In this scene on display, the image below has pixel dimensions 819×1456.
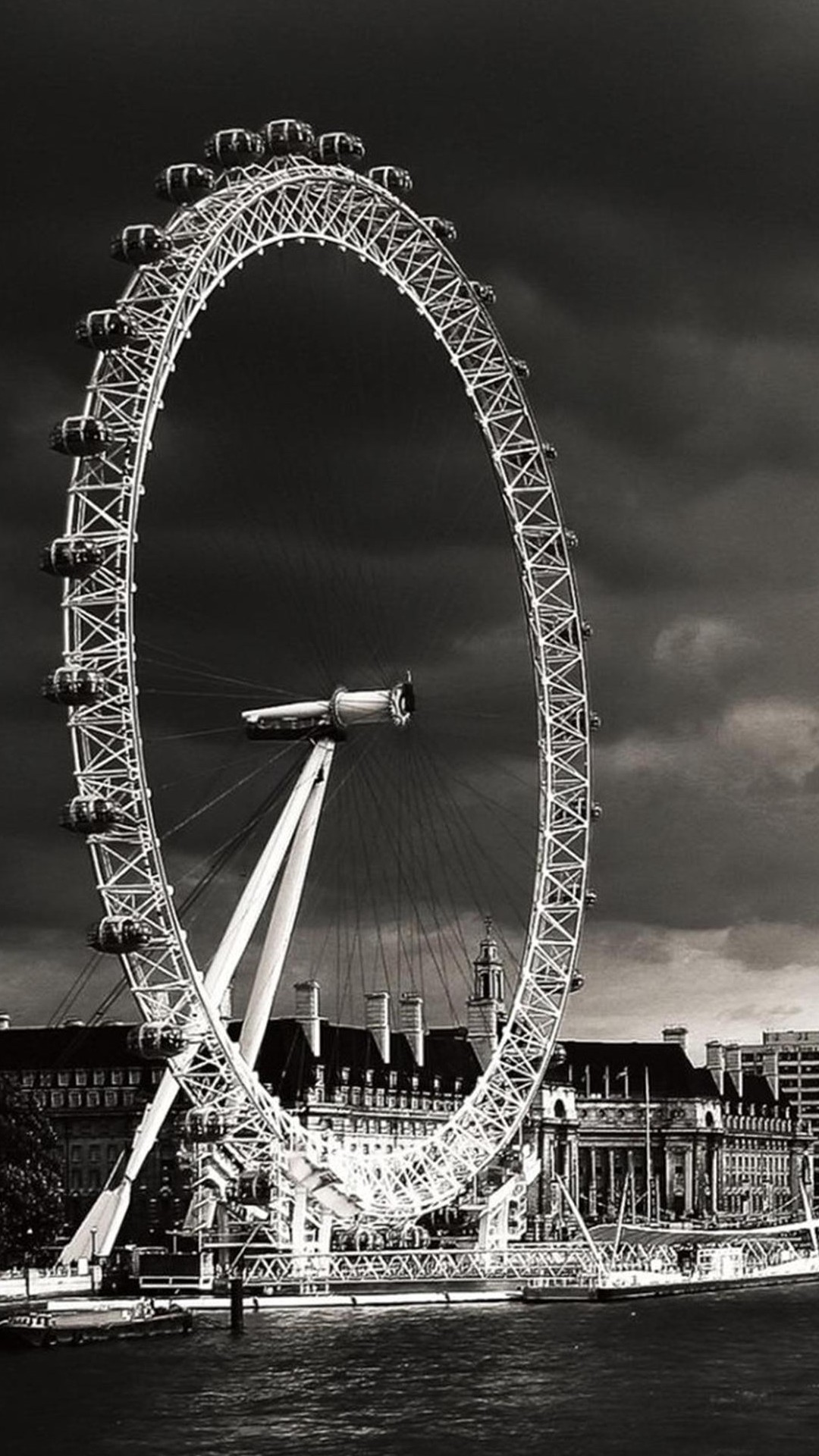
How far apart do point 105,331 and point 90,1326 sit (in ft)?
88.1

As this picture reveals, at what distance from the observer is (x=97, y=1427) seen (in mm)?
51531

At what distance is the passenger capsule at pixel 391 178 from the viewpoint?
261 ft

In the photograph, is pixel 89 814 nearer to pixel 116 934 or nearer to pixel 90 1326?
pixel 116 934

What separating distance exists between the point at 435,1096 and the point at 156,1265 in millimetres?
65506

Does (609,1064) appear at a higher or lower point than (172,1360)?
higher

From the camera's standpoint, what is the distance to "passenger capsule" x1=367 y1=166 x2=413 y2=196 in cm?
7962

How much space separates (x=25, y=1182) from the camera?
86.6 m

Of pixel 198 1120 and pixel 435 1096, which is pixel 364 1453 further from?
pixel 435 1096

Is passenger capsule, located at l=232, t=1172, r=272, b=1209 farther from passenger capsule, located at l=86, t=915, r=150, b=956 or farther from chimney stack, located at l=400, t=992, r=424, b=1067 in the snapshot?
chimney stack, located at l=400, t=992, r=424, b=1067

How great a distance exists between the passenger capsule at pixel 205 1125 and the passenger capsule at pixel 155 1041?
117 inches

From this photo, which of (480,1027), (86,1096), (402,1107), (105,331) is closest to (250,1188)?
(105,331)

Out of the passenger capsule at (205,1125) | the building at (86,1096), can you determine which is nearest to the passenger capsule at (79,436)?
the passenger capsule at (205,1125)

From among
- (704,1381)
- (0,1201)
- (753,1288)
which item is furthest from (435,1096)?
(704,1381)

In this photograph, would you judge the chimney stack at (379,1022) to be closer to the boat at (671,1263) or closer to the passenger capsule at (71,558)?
the boat at (671,1263)
